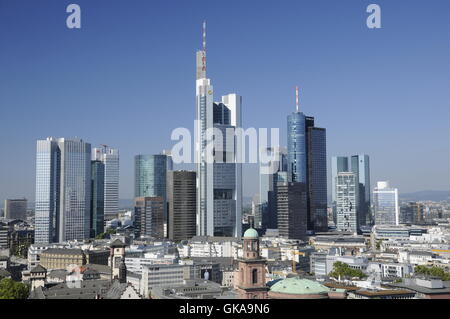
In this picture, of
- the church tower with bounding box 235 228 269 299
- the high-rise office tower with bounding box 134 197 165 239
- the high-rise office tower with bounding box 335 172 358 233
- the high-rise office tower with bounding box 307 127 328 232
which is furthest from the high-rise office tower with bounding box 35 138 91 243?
the church tower with bounding box 235 228 269 299

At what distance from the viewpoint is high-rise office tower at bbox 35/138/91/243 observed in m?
44.1

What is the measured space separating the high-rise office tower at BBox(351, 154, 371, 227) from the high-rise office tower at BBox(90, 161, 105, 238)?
3231cm

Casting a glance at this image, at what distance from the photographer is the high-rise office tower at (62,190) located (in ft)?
145

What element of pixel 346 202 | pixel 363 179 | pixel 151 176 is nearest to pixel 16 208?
pixel 151 176

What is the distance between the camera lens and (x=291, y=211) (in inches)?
1854

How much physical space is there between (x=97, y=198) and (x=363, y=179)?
36.8m

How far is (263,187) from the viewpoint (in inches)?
2416

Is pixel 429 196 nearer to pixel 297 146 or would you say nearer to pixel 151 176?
pixel 297 146

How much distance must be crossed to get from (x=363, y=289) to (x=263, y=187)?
1732 inches

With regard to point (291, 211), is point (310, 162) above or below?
above

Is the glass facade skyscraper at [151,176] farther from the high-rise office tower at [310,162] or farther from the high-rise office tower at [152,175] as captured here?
the high-rise office tower at [310,162]
